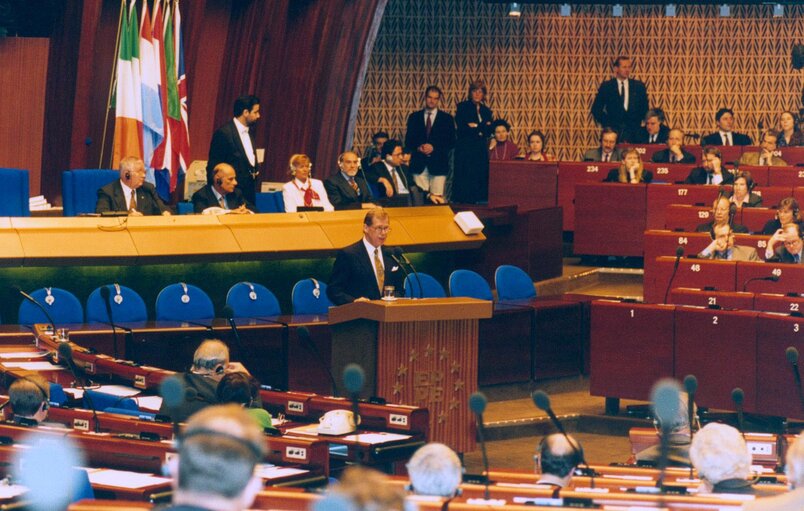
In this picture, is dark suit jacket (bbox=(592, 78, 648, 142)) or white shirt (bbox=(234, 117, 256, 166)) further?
dark suit jacket (bbox=(592, 78, 648, 142))

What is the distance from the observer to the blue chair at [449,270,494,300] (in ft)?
32.7

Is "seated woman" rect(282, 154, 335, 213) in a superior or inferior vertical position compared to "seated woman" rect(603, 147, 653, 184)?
inferior

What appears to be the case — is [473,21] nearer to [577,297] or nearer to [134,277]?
[577,297]

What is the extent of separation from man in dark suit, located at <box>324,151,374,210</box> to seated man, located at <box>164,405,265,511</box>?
28.2ft

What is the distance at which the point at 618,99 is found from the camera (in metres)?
15.5

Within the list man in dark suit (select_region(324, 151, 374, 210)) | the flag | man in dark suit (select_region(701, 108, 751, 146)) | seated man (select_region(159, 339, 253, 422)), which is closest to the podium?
seated man (select_region(159, 339, 253, 422))

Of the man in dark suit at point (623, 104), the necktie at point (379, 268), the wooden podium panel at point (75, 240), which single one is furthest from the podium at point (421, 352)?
the man in dark suit at point (623, 104)

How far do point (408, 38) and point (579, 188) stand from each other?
5.12 metres

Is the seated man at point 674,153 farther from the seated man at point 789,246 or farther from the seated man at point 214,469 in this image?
the seated man at point 214,469

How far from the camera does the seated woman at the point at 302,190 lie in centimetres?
1084

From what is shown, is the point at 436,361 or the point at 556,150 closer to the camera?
the point at 436,361

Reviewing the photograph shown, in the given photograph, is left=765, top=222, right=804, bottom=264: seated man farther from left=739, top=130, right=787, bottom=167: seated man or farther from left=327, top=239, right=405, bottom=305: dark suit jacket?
left=739, top=130, right=787, bottom=167: seated man

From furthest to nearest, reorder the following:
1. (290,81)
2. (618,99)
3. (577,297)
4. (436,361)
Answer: (618,99) < (290,81) < (577,297) < (436,361)

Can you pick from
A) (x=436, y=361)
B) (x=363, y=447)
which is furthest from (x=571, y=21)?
(x=363, y=447)
